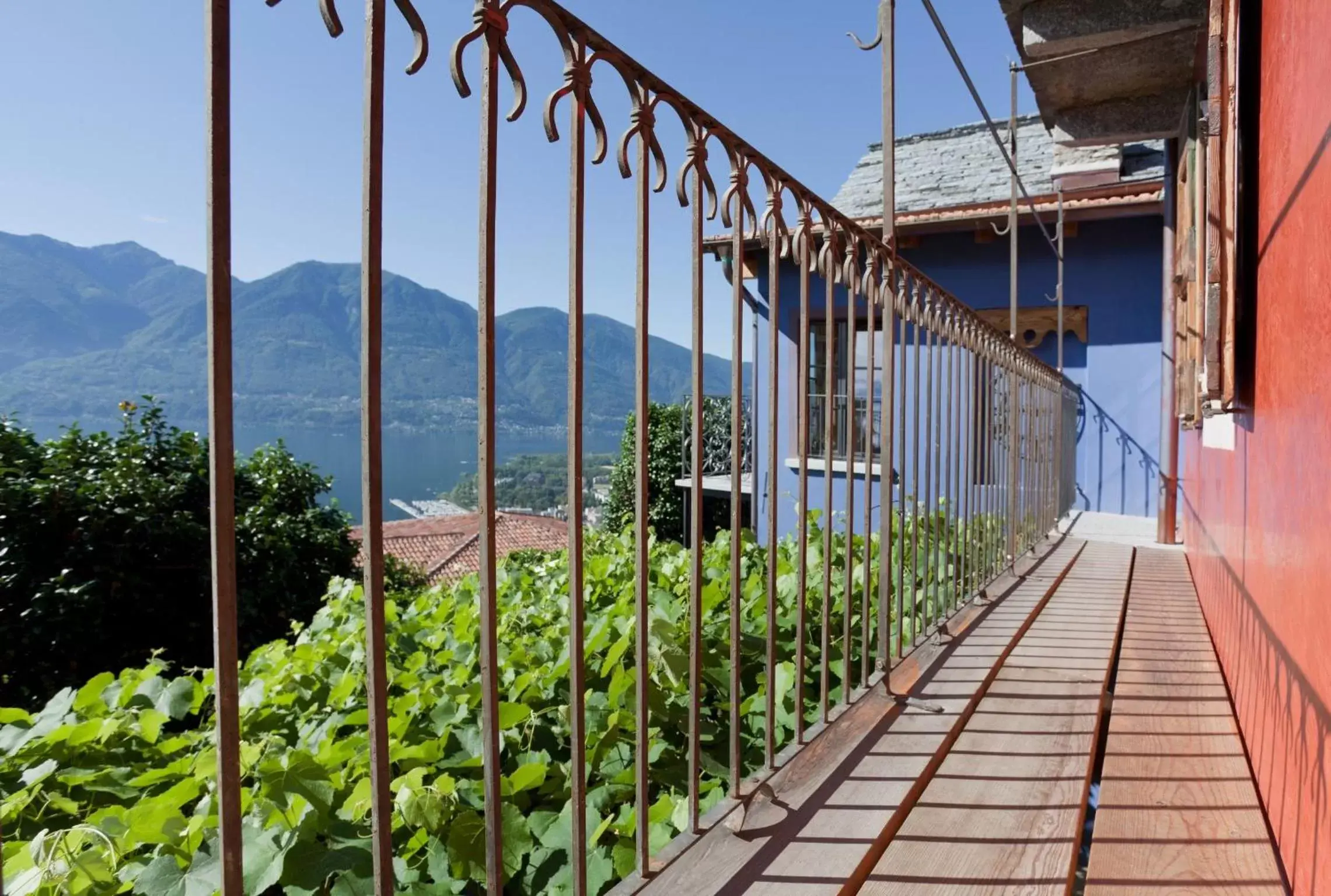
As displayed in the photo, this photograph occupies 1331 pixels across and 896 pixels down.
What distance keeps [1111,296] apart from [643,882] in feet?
30.4

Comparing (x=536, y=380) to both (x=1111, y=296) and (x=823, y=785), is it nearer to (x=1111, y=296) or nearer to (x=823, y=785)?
(x=823, y=785)

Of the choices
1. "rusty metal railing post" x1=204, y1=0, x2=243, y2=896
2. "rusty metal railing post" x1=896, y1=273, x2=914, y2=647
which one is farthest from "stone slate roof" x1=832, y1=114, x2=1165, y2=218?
"rusty metal railing post" x1=204, y1=0, x2=243, y2=896

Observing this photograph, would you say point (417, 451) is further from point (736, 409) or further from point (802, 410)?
point (736, 409)

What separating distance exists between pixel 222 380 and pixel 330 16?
0.32 m

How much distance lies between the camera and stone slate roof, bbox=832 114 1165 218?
1005cm

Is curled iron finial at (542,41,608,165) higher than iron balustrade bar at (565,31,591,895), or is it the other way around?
curled iron finial at (542,41,608,165)

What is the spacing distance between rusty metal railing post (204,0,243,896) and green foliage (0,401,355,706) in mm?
4937

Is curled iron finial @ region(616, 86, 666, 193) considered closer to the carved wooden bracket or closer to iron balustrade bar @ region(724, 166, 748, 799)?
iron balustrade bar @ region(724, 166, 748, 799)

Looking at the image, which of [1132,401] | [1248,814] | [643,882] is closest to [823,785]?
[643,882]

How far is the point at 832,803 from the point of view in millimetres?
1497

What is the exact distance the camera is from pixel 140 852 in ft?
3.70

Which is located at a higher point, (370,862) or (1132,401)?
(1132,401)

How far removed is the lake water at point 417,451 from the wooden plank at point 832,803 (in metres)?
0.64

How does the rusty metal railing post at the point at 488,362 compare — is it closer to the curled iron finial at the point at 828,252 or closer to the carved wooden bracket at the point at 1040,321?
the curled iron finial at the point at 828,252
